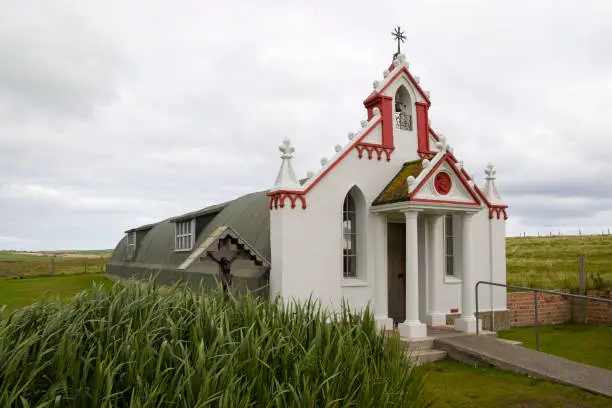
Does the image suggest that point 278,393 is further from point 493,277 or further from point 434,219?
point 493,277

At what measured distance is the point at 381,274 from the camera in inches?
498

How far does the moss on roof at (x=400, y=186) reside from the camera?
11.9 meters

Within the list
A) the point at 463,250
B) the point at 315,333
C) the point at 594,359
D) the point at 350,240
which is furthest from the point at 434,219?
the point at 315,333

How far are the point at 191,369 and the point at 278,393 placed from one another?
841 mm

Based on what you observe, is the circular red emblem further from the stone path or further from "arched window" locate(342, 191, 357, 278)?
the stone path

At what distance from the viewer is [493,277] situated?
48.7 feet

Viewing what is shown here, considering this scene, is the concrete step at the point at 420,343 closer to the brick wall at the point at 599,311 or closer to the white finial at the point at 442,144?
the white finial at the point at 442,144

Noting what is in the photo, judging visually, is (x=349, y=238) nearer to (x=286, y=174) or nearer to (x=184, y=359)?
(x=286, y=174)

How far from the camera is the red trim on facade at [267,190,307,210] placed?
37.7ft

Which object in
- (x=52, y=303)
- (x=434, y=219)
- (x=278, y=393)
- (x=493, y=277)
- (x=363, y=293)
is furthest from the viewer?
(x=493, y=277)

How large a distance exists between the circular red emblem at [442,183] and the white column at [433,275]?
1.25 m

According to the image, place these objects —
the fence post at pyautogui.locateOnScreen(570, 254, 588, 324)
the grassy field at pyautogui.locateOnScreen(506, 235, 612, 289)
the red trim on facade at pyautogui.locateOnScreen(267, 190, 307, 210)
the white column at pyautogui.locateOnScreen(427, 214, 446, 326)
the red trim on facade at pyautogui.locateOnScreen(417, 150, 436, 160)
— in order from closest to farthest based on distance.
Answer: the red trim on facade at pyautogui.locateOnScreen(267, 190, 307, 210), the white column at pyautogui.locateOnScreen(427, 214, 446, 326), the red trim on facade at pyautogui.locateOnScreen(417, 150, 436, 160), the fence post at pyautogui.locateOnScreen(570, 254, 588, 324), the grassy field at pyautogui.locateOnScreen(506, 235, 612, 289)

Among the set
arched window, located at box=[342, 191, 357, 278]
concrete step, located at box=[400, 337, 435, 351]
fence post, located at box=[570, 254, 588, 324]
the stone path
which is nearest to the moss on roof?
arched window, located at box=[342, 191, 357, 278]

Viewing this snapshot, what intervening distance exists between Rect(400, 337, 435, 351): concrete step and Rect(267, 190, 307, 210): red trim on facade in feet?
12.4
